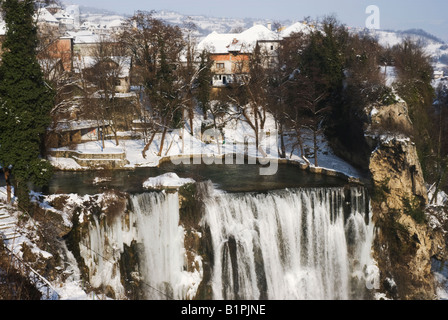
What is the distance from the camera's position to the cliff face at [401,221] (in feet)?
89.5

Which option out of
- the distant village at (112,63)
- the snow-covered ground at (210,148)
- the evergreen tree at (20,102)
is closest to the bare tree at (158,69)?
the snow-covered ground at (210,148)

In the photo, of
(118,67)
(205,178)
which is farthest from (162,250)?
(118,67)

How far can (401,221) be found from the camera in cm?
2781

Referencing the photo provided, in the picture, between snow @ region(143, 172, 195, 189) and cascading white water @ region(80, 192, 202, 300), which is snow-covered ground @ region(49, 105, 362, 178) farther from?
cascading white water @ region(80, 192, 202, 300)

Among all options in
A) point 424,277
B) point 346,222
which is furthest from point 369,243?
point 424,277

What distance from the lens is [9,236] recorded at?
18.9m

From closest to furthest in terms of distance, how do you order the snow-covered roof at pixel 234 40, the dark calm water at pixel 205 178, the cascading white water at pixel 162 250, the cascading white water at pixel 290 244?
the cascading white water at pixel 162 250, the cascading white water at pixel 290 244, the dark calm water at pixel 205 178, the snow-covered roof at pixel 234 40

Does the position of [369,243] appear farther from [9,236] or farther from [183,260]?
[9,236]

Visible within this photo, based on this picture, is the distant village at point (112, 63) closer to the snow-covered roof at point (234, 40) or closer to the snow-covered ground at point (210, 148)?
the snow-covered roof at point (234, 40)

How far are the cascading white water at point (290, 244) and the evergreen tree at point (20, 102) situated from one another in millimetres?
9843

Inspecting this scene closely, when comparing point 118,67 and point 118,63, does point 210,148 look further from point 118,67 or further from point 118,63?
point 118,63
